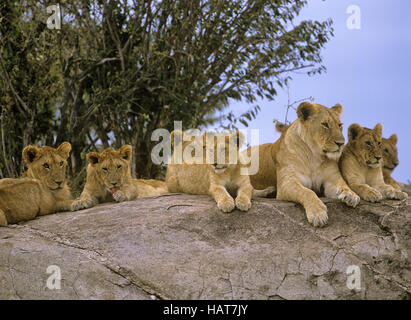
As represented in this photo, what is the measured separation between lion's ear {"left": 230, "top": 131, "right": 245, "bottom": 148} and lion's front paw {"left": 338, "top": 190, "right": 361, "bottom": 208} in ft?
3.83

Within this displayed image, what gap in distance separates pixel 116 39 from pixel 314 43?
10.6 ft

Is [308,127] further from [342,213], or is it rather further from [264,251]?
[264,251]

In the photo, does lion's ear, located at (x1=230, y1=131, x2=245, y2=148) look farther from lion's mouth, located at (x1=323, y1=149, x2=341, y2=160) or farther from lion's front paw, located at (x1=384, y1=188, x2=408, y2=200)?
lion's front paw, located at (x1=384, y1=188, x2=408, y2=200)

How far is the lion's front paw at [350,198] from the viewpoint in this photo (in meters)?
4.39

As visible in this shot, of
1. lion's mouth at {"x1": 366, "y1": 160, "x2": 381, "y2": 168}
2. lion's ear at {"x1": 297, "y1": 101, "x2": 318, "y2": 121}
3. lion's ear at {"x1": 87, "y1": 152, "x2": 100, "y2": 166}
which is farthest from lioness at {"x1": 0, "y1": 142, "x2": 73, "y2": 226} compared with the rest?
lion's mouth at {"x1": 366, "y1": 160, "x2": 381, "y2": 168}

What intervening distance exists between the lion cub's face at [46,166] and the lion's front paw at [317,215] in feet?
8.45

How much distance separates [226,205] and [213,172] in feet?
2.43

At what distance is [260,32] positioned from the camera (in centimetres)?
795

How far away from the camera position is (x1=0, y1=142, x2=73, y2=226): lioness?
4898 mm

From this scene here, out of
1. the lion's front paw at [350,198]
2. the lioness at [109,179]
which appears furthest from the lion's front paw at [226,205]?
the lioness at [109,179]

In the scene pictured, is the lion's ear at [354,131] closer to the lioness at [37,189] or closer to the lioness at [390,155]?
the lioness at [390,155]
